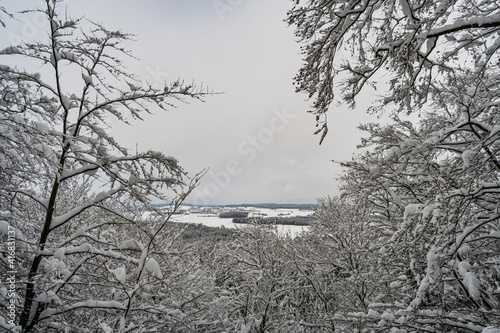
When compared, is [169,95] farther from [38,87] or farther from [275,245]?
[275,245]

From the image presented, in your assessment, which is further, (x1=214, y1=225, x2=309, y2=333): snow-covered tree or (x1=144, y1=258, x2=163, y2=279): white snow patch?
(x1=214, y1=225, x2=309, y2=333): snow-covered tree

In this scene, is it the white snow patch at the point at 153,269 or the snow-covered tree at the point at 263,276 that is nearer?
the white snow patch at the point at 153,269

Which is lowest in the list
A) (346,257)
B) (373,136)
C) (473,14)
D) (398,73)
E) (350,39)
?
(346,257)

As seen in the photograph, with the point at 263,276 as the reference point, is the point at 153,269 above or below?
above

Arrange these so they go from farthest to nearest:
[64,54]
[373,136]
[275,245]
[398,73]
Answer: [275,245]
[373,136]
[64,54]
[398,73]

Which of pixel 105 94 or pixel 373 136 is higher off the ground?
pixel 105 94

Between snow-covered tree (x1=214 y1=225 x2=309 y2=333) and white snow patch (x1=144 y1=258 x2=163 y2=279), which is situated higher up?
white snow patch (x1=144 y1=258 x2=163 y2=279)

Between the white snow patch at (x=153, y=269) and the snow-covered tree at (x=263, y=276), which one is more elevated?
the white snow patch at (x=153, y=269)

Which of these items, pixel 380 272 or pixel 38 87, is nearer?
pixel 38 87

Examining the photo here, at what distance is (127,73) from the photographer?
4.02 metres

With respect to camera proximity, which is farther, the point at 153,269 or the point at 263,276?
the point at 263,276

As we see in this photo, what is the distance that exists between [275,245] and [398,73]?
9.15 m

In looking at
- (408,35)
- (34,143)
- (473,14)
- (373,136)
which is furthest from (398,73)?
(34,143)

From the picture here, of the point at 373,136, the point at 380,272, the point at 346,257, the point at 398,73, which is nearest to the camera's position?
the point at 398,73
